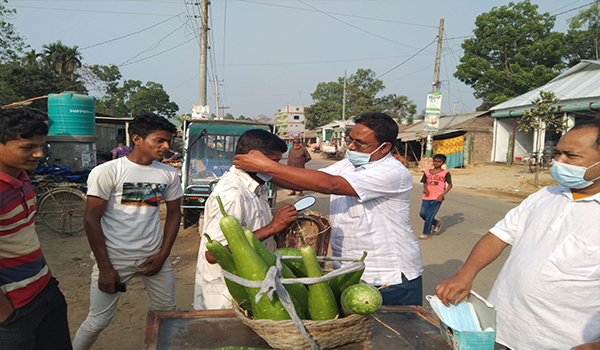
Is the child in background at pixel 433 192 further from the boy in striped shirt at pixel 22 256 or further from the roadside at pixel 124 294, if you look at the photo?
the boy in striped shirt at pixel 22 256

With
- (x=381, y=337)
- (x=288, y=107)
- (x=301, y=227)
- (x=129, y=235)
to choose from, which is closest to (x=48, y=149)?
(x=129, y=235)

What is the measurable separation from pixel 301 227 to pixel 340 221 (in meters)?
0.28

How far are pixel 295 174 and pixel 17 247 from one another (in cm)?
155

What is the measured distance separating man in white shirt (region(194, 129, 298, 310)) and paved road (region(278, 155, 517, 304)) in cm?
304

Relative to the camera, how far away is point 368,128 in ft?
7.23

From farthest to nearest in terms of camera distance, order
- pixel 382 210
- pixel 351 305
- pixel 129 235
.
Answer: pixel 129 235, pixel 382 210, pixel 351 305

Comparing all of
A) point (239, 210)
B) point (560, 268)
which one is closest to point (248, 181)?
point (239, 210)

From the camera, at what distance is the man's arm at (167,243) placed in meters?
2.57

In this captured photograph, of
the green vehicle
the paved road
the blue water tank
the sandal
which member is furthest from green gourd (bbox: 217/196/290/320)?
the blue water tank

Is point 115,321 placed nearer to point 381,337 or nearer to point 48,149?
point 381,337

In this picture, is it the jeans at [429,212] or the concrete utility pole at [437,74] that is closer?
the jeans at [429,212]

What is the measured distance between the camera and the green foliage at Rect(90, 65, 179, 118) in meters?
38.7

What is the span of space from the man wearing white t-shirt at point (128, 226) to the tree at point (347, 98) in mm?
48486

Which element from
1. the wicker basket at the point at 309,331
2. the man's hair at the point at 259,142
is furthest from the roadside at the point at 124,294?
the wicker basket at the point at 309,331
